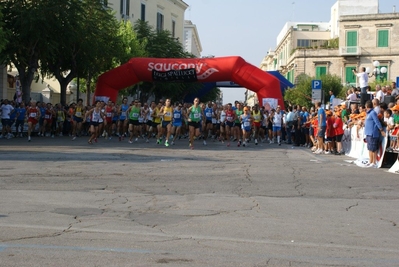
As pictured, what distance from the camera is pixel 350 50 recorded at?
73000 mm

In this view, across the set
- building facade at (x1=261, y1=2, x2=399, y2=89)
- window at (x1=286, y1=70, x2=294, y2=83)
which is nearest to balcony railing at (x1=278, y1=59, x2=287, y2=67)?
window at (x1=286, y1=70, x2=294, y2=83)

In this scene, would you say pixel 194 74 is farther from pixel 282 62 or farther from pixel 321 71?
pixel 282 62

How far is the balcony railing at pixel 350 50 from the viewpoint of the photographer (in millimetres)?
72375

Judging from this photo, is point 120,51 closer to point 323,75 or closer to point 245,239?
point 245,239

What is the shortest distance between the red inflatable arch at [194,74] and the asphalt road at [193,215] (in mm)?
17693

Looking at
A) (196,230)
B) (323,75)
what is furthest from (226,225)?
(323,75)

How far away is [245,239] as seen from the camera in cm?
763

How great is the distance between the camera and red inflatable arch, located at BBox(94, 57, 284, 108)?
112 ft

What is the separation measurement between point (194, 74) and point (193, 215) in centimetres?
2607

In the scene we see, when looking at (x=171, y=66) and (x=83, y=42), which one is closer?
(x=171, y=66)

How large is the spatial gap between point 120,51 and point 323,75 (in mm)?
36808

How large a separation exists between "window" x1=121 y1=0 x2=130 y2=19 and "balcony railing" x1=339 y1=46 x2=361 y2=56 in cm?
2552

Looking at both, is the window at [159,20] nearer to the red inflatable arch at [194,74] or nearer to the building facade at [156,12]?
the building facade at [156,12]

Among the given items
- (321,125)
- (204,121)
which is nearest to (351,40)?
(204,121)
